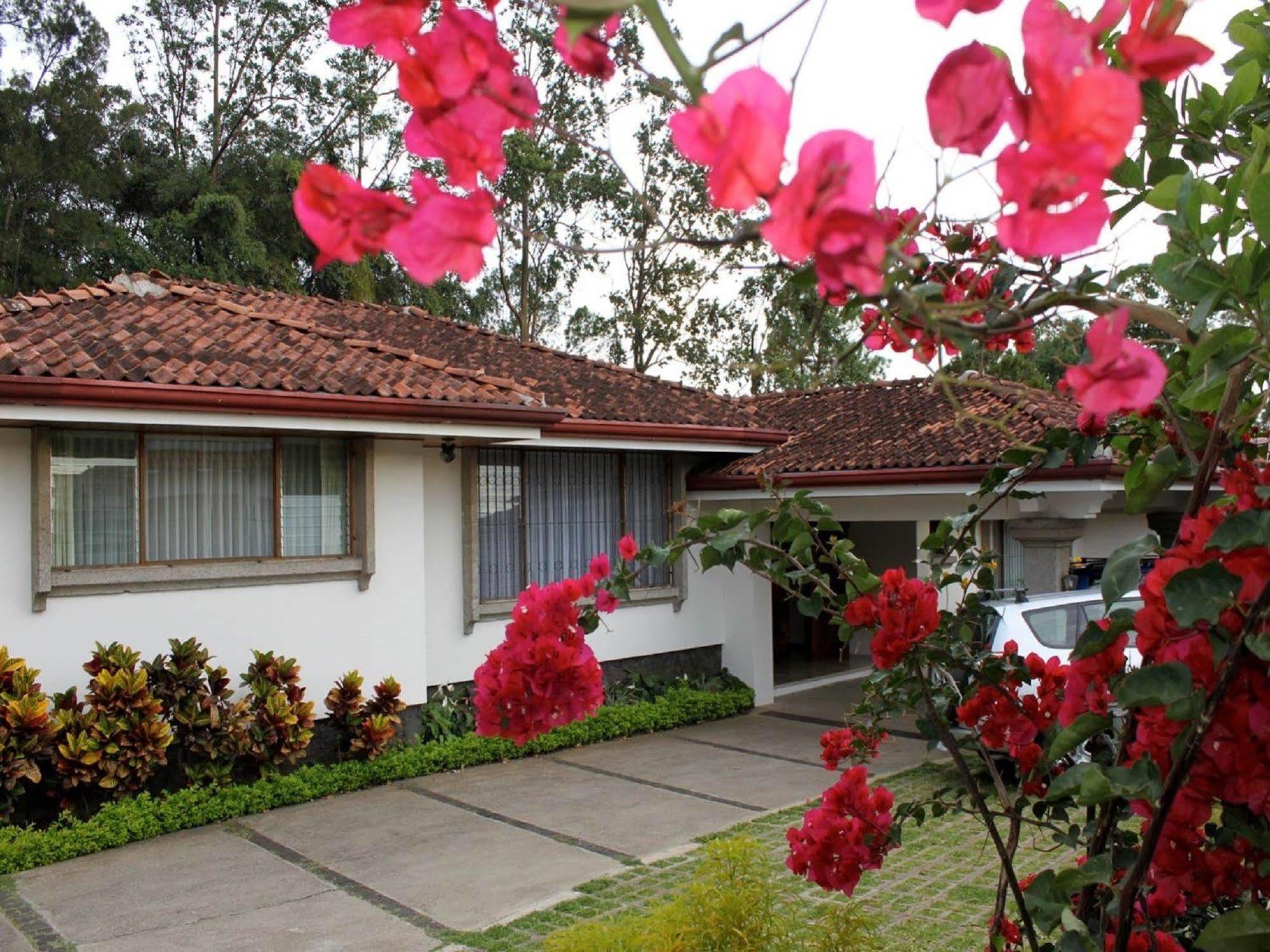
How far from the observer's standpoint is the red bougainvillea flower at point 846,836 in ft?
8.45

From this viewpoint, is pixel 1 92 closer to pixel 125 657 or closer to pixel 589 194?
pixel 589 194

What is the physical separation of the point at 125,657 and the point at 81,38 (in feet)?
73.8

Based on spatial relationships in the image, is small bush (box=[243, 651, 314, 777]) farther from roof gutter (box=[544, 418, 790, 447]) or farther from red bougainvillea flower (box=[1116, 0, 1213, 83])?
red bougainvillea flower (box=[1116, 0, 1213, 83])

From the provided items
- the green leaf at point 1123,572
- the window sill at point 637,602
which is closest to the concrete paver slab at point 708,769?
the window sill at point 637,602

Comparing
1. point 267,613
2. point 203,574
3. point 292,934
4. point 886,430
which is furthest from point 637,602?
point 292,934

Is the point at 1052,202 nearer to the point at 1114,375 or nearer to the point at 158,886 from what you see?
the point at 1114,375

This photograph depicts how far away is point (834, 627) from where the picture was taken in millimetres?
16609

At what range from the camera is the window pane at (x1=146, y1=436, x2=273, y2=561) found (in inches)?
322

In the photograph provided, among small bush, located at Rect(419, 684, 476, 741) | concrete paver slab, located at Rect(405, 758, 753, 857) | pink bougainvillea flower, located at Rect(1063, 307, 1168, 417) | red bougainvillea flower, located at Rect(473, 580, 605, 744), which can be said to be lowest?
concrete paver slab, located at Rect(405, 758, 753, 857)

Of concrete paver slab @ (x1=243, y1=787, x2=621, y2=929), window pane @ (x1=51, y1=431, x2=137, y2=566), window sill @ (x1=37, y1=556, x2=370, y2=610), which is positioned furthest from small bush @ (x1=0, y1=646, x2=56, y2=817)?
concrete paver slab @ (x1=243, y1=787, x2=621, y2=929)

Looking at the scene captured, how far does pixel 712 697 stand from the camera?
38.9ft

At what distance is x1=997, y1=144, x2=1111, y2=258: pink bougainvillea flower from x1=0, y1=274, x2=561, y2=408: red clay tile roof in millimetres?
7278

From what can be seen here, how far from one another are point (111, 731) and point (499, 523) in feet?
Answer: 14.3

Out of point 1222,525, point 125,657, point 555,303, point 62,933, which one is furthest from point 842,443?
point 555,303
